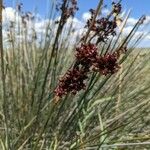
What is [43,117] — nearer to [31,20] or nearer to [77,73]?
[77,73]

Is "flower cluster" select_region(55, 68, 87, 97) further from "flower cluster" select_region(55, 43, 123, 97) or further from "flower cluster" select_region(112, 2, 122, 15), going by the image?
"flower cluster" select_region(112, 2, 122, 15)

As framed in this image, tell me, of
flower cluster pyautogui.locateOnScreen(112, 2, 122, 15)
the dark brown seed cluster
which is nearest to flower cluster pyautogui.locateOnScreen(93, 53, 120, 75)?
the dark brown seed cluster

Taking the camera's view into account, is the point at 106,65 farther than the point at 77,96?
No

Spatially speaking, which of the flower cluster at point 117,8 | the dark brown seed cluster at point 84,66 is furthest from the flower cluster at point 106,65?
the flower cluster at point 117,8

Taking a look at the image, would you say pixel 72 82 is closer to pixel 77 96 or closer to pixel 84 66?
pixel 84 66

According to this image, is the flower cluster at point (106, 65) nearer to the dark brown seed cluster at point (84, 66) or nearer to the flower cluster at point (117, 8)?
the dark brown seed cluster at point (84, 66)

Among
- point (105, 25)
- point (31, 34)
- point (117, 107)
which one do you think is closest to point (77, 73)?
point (105, 25)

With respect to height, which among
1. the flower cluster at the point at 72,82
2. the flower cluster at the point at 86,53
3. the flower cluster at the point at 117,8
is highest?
the flower cluster at the point at 117,8

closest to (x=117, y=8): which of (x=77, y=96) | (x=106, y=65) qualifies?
(x=106, y=65)
